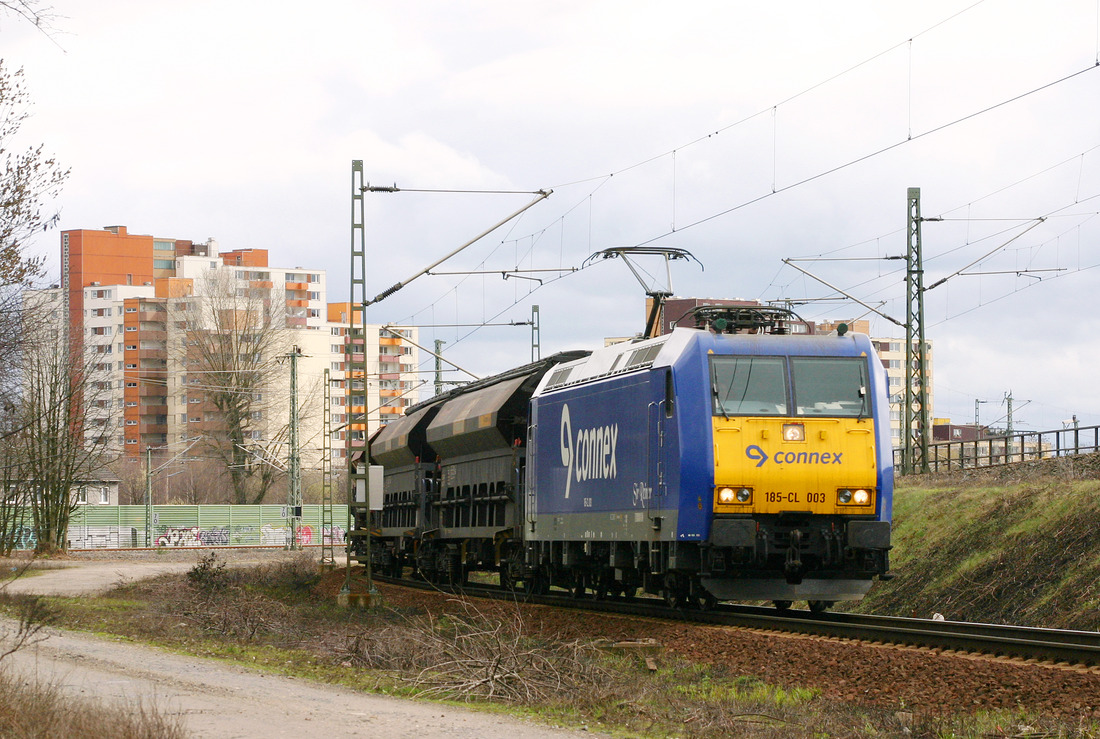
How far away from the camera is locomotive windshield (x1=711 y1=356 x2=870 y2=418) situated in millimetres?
17094

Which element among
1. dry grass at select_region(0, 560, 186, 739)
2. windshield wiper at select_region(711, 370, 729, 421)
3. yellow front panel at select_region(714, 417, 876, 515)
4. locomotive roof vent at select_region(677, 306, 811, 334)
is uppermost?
locomotive roof vent at select_region(677, 306, 811, 334)

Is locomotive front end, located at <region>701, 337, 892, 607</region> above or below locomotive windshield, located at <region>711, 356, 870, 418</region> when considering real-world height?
below

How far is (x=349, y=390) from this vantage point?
1000 inches

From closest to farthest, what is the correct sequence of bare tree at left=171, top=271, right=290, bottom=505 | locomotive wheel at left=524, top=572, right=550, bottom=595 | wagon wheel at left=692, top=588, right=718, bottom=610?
1. wagon wheel at left=692, top=588, right=718, bottom=610
2. locomotive wheel at left=524, top=572, right=550, bottom=595
3. bare tree at left=171, top=271, right=290, bottom=505

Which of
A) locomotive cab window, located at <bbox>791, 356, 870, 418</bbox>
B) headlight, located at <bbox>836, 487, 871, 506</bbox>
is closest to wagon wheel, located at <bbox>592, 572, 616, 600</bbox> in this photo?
headlight, located at <bbox>836, 487, 871, 506</bbox>

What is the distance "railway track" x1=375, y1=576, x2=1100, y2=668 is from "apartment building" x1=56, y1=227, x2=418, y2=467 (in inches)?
2345

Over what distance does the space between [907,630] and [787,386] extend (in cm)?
372

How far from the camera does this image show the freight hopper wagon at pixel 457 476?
24.7 m

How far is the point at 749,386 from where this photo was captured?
17219 mm

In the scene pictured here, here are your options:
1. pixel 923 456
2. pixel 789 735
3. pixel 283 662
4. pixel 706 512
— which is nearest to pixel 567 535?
pixel 706 512

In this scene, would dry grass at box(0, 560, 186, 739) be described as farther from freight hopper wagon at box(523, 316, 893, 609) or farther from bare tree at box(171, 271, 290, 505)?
bare tree at box(171, 271, 290, 505)

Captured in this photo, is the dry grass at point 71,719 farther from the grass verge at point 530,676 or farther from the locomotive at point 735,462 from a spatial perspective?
the locomotive at point 735,462

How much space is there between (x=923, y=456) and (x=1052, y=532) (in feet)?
50.7

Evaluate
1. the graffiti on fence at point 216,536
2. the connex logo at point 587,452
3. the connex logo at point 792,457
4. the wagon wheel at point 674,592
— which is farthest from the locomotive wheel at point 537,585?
the graffiti on fence at point 216,536
